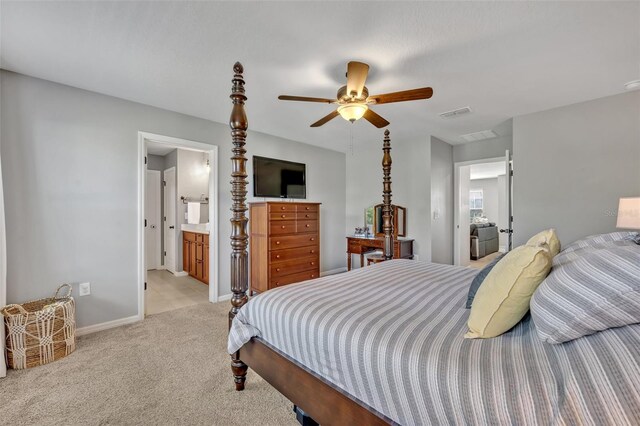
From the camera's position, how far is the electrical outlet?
2.75 metres

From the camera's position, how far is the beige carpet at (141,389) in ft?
5.34

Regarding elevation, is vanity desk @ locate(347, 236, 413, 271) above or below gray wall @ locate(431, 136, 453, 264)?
below

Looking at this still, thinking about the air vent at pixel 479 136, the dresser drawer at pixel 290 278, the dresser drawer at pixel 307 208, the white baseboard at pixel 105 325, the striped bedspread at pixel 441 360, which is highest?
the air vent at pixel 479 136

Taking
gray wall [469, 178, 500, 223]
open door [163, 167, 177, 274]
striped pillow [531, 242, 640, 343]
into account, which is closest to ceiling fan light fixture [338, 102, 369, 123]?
striped pillow [531, 242, 640, 343]

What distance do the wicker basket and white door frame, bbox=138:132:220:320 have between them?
75 centimetres

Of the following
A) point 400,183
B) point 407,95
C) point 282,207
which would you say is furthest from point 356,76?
point 400,183

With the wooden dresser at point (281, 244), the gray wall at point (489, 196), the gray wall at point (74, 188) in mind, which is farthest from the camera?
the gray wall at point (489, 196)

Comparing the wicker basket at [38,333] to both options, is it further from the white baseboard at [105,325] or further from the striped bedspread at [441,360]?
the striped bedspread at [441,360]

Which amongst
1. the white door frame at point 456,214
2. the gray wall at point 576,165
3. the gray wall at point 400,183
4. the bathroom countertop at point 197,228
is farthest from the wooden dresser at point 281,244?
the gray wall at point 576,165

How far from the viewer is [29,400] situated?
1.79m

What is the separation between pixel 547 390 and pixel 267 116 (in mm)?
3524

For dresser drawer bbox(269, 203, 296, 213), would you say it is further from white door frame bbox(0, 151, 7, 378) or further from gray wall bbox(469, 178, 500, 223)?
gray wall bbox(469, 178, 500, 223)

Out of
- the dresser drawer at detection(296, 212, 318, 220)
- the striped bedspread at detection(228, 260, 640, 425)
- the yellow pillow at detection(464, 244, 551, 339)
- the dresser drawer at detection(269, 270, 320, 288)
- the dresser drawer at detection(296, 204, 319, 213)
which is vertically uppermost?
the dresser drawer at detection(296, 204, 319, 213)

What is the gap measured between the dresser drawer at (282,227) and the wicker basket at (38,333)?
7.01 feet
